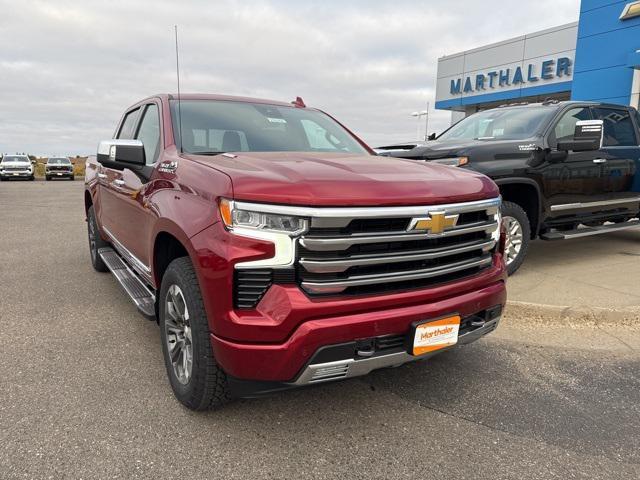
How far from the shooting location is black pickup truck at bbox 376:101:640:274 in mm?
5176

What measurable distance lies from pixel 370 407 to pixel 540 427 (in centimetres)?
93

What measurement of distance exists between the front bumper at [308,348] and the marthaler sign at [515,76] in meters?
21.1

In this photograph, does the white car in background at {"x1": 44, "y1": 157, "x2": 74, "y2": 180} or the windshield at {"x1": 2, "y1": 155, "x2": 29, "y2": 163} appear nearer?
the windshield at {"x1": 2, "y1": 155, "x2": 29, "y2": 163}

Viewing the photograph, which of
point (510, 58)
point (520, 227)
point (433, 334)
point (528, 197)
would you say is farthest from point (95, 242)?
point (510, 58)

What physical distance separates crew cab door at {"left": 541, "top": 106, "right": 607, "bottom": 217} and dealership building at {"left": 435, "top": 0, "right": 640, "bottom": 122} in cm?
863

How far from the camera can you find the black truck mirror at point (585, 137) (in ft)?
16.7

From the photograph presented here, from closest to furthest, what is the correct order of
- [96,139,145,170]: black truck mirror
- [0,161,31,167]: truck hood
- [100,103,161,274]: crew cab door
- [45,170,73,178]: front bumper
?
[96,139,145,170]: black truck mirror, [100,103,161,274]: crew cab door, [0,161,31,167]: truck hood, [45,170,73,178]: front bumper

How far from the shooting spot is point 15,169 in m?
30.1

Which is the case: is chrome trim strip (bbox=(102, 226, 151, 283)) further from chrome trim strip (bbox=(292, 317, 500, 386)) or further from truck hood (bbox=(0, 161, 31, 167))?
truck hood (bbox=(0, 161, 31, 167))

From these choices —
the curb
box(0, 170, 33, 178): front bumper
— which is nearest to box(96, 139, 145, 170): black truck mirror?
the curb

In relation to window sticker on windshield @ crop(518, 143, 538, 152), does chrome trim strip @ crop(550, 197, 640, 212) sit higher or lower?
lower

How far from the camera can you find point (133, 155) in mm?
3215

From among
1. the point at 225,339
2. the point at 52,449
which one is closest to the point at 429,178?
the point at 225,339

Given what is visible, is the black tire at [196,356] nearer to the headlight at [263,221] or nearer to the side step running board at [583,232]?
the headlight at [263,221]
